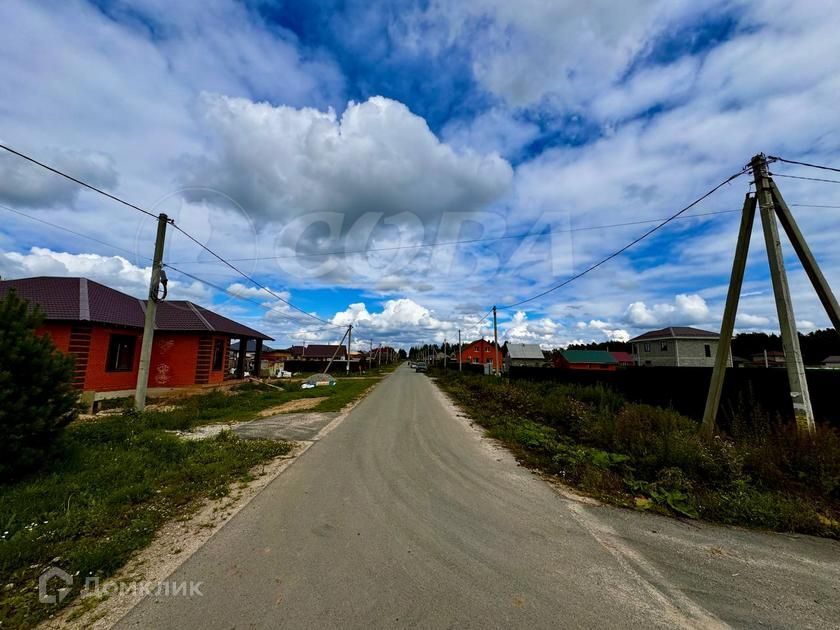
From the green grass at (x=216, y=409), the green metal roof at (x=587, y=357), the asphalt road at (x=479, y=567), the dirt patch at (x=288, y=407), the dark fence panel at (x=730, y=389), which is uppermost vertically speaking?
the green metal roof at (x=587, y=357)

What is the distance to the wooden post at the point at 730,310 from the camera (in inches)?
266

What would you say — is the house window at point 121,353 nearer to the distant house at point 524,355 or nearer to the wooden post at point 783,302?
the wooden post at point 783,302

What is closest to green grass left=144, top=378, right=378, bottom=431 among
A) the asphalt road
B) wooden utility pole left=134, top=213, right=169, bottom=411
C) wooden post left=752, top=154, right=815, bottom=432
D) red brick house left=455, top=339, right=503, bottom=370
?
wooden utility pole left=134, top=213, right=169, bottom=411

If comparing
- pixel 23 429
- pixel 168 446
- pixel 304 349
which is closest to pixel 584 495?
pixel 168 446

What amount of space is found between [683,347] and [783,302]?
35735 mm

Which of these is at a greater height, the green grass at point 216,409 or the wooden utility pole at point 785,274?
the wooden utility pole at point 785,274

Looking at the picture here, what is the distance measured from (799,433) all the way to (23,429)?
34.4ft

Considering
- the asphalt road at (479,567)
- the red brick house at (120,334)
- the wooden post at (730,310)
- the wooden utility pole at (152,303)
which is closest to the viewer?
the asphalt road at (479,567)

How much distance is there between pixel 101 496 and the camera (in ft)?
14.7

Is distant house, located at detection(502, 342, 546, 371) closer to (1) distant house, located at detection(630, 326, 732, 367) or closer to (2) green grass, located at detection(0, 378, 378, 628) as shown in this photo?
(1) distant house, located at detection(630, 326, 732, 367)

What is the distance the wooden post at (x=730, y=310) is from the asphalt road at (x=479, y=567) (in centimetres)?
353

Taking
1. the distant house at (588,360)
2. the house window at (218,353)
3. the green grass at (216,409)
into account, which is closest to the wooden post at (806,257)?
the green grass at (216,409)

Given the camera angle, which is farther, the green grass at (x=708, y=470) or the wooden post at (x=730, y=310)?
the wooden post at (x=730, y=310)

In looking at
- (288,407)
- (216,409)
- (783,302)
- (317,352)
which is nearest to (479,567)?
(783,302)
